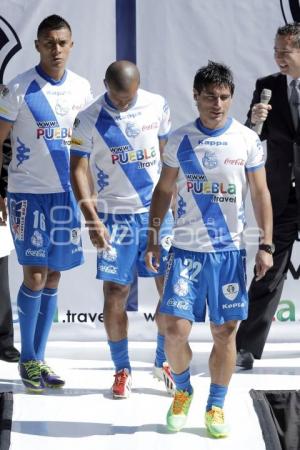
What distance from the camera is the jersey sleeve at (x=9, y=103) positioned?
557 cm

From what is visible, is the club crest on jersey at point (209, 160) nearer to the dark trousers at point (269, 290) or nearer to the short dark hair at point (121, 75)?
the short dark hair at point (121, 75)

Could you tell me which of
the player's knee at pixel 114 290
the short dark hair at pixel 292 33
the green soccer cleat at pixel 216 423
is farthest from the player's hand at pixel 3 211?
the short dark hair at pixel 292 33

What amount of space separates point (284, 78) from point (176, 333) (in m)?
1.76

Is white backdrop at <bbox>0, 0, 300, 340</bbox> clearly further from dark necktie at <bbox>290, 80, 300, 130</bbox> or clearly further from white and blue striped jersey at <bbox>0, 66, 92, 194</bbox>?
white and blue striped jersey at <bbox>0, 66, 92, 194</bbox>

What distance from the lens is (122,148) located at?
18.0 ft

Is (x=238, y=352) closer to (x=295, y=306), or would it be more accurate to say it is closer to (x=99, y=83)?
(x=295, y=306)

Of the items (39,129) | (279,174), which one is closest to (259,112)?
(279,174)

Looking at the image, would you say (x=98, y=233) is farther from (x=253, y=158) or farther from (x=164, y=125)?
(x=253, y=158)

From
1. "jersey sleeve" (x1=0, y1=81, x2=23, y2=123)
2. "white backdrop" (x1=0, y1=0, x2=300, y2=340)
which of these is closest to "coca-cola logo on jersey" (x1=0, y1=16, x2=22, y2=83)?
"white backdrop" (x1=0, y1=0, x2=300, y2=340)

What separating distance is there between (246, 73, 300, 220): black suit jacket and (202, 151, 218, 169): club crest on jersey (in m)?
1.10

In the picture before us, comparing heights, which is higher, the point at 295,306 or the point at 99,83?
the point at 99,83

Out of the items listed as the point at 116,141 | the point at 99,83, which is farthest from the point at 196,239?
the point at 99,83

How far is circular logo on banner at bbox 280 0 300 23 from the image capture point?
21.5 ft

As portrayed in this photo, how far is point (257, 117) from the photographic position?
5.41 metres
